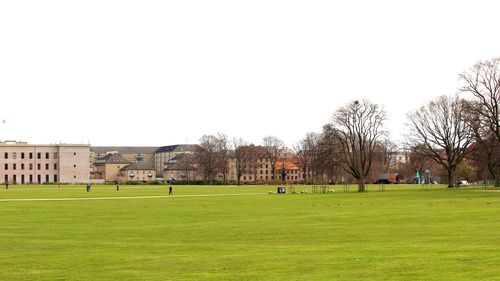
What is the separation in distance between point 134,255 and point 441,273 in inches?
369

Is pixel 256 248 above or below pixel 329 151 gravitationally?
below

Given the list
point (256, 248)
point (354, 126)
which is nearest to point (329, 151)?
point (354, 126)

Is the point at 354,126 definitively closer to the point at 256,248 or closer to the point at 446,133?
the point at 446,133

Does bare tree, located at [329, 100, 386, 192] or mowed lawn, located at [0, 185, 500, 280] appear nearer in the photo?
mowed lawn, located at [0, 185, 500, 280]

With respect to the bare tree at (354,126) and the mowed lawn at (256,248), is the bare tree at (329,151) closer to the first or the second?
the bare tree at (354,126)

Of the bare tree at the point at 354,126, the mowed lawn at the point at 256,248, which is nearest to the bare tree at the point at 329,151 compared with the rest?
the bare tree at the point at 354,126

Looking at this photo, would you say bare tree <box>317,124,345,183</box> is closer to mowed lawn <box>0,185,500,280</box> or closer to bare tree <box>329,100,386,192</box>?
→ bare tree <box>329,100,386,192</box>

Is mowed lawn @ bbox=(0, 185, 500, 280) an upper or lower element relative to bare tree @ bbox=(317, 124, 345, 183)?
lower

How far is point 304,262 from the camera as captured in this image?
18.9 metres

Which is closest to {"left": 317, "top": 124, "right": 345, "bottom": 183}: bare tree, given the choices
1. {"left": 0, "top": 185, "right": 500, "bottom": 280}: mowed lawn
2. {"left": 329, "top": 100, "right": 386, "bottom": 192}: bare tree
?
{"left": 329, "top": 100, "right": 386, "bottom": 192}: bare tree

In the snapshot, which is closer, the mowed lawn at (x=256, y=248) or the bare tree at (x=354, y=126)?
the mowed lawn at (x=256, y=248)

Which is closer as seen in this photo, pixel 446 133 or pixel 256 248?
pixel 256 248

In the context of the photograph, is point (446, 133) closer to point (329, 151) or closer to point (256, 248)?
point (329, 151)

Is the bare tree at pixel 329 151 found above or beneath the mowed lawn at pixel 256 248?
above
